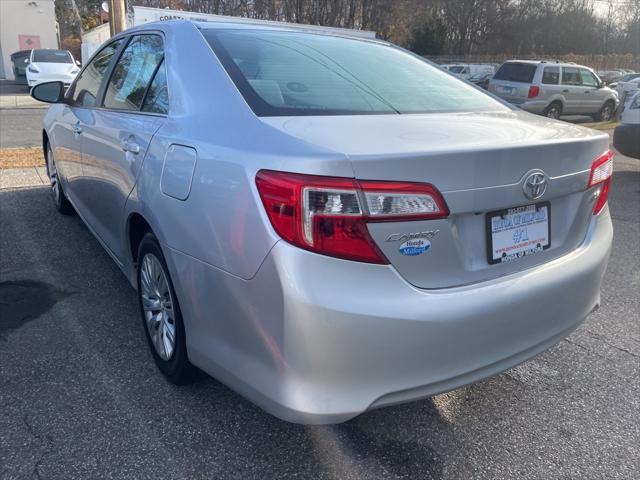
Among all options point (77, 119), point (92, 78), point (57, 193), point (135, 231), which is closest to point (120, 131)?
point (135, 231)

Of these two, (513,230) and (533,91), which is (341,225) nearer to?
(513,230)

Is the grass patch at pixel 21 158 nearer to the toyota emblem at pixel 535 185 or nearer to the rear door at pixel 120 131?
the rear door at pixel 120 131

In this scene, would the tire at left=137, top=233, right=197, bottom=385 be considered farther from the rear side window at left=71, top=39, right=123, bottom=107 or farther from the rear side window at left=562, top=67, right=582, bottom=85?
the rear side window at left=562, top=67, right=582, bottom=85

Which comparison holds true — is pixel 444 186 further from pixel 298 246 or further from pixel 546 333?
pixel 546 333

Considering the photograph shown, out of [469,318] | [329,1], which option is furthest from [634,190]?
[329,1]

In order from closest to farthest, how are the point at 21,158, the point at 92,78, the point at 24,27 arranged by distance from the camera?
1. the point at 92,78
2. the point at 21,158
3. the point at 24,27

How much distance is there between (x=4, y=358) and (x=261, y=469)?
5.27ft

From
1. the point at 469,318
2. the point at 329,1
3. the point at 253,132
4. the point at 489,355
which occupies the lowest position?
the point at 489,355

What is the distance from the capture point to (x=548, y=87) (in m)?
15.7

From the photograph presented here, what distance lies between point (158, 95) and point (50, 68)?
18.1 metres

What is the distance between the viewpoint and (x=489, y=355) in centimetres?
208

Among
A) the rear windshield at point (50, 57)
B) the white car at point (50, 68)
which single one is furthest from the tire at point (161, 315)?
the rear windshield at point (50, 57)

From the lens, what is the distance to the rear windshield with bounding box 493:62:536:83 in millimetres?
15602

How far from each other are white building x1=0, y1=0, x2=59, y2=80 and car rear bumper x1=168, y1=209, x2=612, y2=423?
33.1 m
